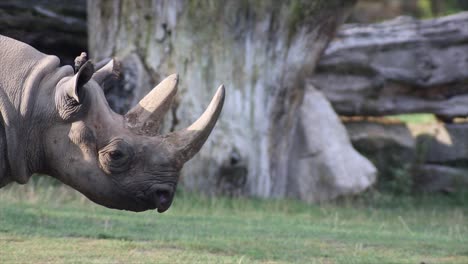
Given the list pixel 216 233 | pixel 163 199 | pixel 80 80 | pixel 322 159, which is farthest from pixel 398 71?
pixel 80 80

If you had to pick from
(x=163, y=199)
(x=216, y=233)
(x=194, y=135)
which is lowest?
(x=216, y=233)

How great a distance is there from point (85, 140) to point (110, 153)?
17 cm

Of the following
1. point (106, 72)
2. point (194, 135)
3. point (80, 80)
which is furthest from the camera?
point (106, 72)

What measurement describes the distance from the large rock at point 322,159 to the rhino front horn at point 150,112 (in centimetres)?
687

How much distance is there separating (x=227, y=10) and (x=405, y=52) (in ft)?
12.1

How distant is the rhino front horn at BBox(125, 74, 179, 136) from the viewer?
601 centimetres

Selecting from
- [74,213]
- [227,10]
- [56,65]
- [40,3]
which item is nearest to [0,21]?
[40,3]

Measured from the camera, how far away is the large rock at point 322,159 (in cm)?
1305

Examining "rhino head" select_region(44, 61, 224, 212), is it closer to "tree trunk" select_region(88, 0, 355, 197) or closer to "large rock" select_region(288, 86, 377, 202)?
"tree trunk" select_region(88, 0, 355, 197)

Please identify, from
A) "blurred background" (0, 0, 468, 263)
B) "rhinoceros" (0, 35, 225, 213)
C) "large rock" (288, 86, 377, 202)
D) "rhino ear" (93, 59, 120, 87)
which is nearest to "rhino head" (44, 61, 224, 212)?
"rhinoceros" (0, 35, 225, 213)

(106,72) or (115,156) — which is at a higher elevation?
(106,72)

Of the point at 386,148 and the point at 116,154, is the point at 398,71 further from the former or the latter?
the point at 116,154

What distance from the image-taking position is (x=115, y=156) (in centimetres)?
586

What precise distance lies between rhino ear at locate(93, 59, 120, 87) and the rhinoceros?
0.25 meters
